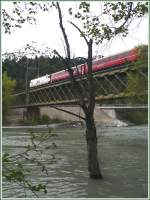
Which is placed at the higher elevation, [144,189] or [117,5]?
[117,5]

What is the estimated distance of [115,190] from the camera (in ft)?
38.0

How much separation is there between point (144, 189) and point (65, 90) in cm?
4139

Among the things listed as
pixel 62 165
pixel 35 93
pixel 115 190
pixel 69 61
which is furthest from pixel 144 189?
pixel 35 93

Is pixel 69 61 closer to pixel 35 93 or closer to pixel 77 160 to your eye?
pixel 77 160

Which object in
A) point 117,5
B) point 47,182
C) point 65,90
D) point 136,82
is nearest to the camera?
point 117,5

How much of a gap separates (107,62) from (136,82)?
17485 mm

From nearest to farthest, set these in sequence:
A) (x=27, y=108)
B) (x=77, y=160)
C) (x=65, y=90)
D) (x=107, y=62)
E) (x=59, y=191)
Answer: (x=59, y=191) → (x=77, y=160) → (x=107, y=62) → (x=65, y=90) → (x=27, y=108)

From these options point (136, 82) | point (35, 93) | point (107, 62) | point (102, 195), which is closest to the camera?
point (102, 195)

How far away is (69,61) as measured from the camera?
1348 centimetres

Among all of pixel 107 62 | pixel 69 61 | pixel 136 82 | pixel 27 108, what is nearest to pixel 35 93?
pixel 27 108

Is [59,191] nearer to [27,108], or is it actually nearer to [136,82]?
[136,82]

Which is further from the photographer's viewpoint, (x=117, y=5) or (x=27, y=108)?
(x=27, y=108)

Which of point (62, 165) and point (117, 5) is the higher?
point (117, 5)

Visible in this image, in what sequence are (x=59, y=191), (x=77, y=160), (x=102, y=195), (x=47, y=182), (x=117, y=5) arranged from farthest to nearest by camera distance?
(x=77, y=160), (x=47, y=182), (x=59, y=191), (x=102, y=195), (x=117, y=5)
